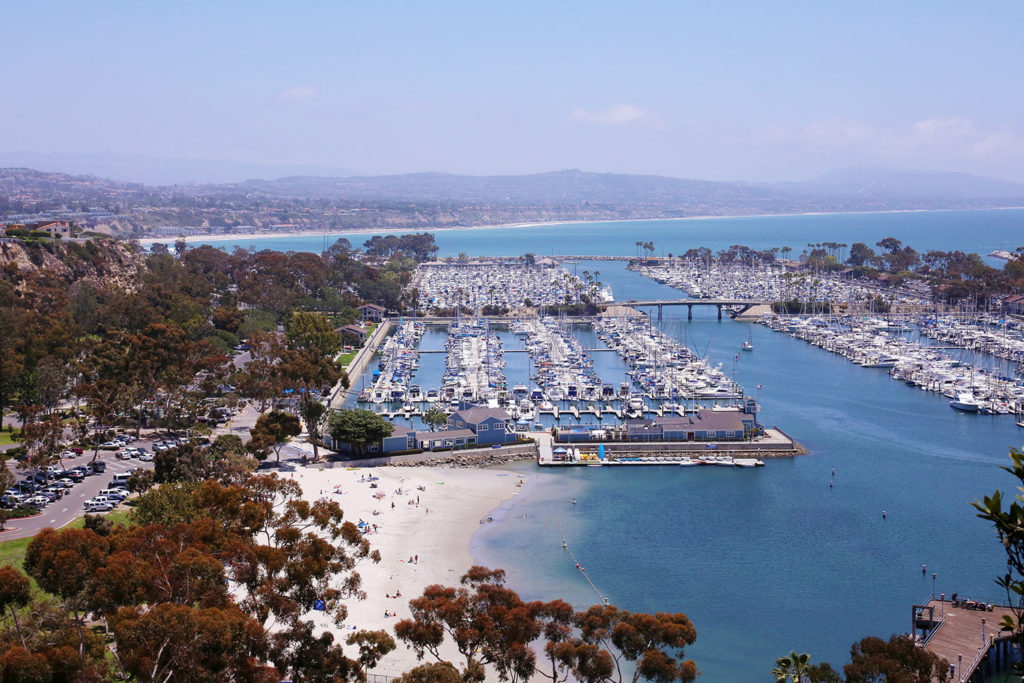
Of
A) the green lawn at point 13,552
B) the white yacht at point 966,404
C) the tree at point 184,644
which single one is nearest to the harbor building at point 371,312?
the white yacht at point 966,404

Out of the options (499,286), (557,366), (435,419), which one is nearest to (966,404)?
(557,366)

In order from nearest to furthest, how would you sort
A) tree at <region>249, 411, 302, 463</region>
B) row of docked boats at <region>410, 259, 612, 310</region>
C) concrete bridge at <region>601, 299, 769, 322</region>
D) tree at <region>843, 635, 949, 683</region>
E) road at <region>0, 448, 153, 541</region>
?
1. tree at <region>843, 635, 949, 683</region>
2. road at <region>0, 448, 153, 541</region>
3. tree at <region>249, 411, 302, 463</region>
4. concrete bridge at <region>601, 299, 769, 322</region>
5. row of docked boats at <region>410, 259, 612, 310</region>

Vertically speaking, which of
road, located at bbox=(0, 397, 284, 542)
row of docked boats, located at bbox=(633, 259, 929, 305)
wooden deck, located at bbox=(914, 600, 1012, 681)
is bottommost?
wooden deck, located at bbox=(914, 600, 1012, 681)

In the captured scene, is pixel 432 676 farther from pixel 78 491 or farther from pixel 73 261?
pixel 73 261

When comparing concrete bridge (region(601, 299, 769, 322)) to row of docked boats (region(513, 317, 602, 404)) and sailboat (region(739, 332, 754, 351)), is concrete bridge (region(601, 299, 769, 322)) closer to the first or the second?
sailboat (region(739, 332, 754, 351))

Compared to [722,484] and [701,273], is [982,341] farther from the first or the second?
[701,273]

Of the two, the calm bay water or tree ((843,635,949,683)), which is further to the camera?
the calm bay water

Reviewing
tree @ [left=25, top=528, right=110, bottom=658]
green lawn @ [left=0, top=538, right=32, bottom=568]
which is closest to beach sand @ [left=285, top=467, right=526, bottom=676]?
tree @ [left=25, top=528, right=110, bottom=658]
